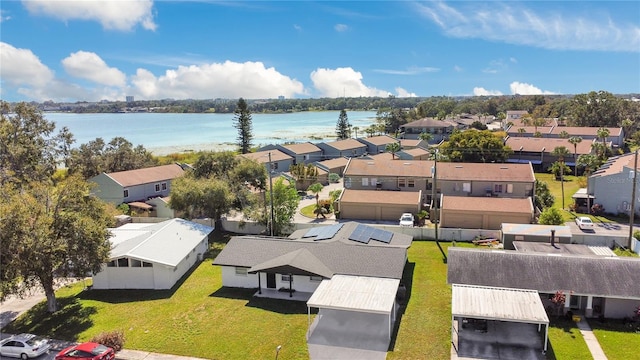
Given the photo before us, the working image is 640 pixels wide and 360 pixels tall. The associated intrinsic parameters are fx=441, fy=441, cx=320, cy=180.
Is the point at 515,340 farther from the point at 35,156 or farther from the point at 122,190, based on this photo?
the point at 35,156

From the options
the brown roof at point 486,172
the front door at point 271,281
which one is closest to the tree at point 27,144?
the front door at point 271,281

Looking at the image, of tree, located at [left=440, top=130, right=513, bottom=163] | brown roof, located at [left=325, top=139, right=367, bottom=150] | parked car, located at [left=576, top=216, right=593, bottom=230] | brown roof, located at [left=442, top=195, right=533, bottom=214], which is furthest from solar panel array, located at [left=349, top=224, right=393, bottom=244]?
brown roof, located at [left=325, top=139, right=367, bottom=150]

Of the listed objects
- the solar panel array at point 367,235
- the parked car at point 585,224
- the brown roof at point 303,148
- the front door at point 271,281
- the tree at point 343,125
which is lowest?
the front door at point 271,281

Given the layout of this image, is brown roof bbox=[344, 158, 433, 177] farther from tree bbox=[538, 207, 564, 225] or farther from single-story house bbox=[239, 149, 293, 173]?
single-story house bbox=[239, 149, 293, 173]

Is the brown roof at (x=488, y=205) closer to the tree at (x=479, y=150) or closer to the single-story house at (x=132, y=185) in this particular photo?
the tree at (x=479, y=150)

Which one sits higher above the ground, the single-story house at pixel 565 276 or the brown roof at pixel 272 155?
the brown roof at pixel 272 155

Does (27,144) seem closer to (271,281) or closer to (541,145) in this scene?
(271,281)

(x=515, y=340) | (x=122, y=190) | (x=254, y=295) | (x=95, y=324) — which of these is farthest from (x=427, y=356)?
(x=122, y=190)
